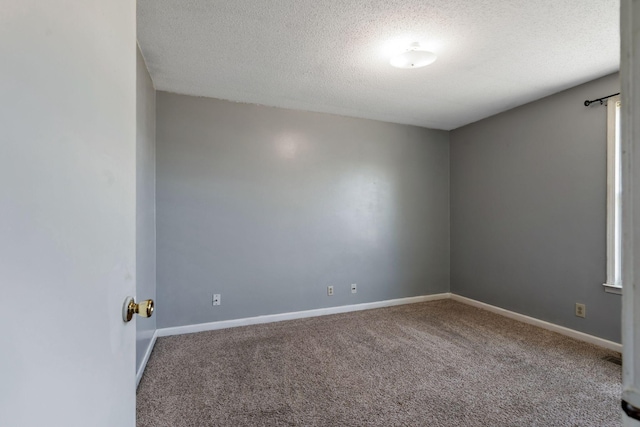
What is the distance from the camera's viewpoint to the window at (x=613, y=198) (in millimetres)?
2451

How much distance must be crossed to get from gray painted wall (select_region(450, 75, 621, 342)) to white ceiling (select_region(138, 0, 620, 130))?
1.23 feet

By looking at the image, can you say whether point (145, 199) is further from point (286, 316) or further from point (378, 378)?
point (378, 378)

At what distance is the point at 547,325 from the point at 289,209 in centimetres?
297

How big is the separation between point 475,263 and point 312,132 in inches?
106

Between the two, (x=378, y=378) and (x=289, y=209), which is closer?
(x=378, y=378)

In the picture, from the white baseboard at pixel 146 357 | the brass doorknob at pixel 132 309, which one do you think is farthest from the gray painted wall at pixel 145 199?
the brass doorknob at pixel 132 309

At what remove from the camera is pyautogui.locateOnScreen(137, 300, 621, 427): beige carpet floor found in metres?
1.70

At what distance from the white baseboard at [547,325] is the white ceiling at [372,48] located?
235 centimetres

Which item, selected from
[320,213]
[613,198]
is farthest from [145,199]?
[613,198]

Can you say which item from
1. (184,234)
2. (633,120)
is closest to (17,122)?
(633,120)

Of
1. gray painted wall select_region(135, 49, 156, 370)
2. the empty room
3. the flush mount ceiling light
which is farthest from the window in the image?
gray painted wall select_region(135, 49, 156, 370)

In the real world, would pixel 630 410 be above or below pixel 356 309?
above

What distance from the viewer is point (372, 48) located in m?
2.11

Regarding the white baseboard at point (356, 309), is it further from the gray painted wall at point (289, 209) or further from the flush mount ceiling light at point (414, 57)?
the flush mount ceiling light at point (414, 57)
